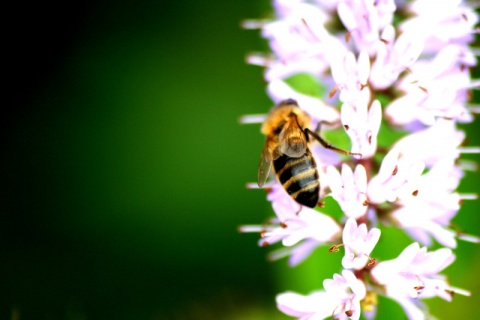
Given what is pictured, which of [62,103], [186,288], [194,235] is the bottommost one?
[186,288]

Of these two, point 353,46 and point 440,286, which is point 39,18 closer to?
point 353,46

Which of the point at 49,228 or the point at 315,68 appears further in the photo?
the point at 49,228

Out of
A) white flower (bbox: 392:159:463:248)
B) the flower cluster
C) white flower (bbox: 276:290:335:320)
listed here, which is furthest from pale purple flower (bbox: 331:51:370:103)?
white flower (bbox: 276:290:335:320)

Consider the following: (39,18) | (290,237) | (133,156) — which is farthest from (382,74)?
(39,18)

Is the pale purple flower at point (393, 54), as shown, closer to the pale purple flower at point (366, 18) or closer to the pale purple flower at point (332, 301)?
the pale purple flower at point (366, 18)

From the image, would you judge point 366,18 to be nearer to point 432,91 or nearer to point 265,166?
point 432,91

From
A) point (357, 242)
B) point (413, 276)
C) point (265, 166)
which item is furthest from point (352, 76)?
point (413, 276)

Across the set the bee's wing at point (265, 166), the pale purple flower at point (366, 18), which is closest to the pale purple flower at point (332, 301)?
the bee's wing at point (265, 166)
